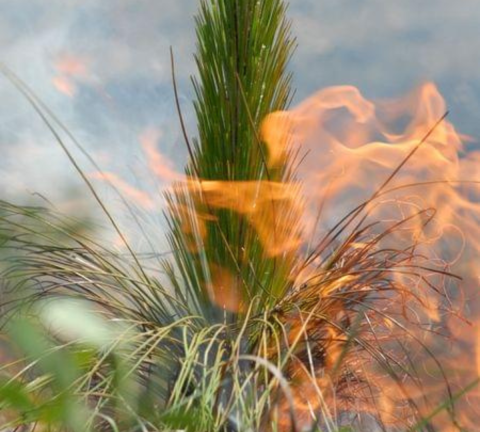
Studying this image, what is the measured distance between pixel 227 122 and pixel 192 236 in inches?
10.8

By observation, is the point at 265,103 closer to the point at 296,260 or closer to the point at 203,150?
the point at 203,150

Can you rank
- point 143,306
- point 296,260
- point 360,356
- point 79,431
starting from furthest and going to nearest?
point 360,356 < point 296,260 < point 143,306 < point 79,431

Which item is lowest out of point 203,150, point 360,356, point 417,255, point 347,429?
point 360,356

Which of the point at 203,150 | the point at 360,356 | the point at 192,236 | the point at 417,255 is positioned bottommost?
the point at 360,356

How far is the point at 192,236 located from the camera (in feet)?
5.73

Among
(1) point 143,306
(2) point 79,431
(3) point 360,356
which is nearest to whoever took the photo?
(2) point 79,431

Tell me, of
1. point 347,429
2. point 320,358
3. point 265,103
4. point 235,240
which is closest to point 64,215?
point 235,240

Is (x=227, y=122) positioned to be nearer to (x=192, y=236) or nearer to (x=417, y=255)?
(x=192, y=236)

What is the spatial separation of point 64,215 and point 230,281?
407mm

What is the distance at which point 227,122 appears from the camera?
175 cm

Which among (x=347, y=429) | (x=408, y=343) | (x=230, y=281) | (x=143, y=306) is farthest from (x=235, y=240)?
(x=347, y=429)

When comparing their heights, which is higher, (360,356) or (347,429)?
(347,429)

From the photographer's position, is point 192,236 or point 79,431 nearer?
point 79,431

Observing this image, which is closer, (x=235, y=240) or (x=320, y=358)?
(x=235, y=240)
